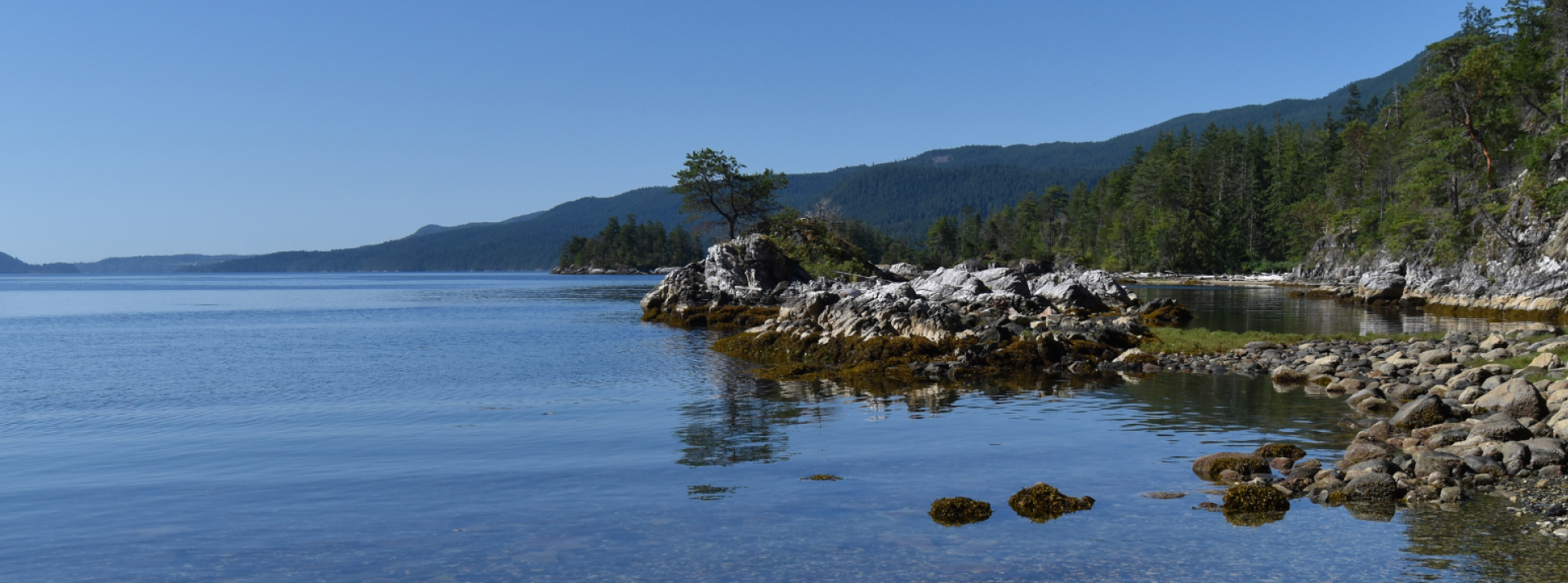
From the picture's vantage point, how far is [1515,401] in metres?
15.7

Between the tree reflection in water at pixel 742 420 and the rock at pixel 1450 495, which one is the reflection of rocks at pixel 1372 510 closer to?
the rock at pixel 1450 495

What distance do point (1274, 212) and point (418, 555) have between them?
139645 millimetres

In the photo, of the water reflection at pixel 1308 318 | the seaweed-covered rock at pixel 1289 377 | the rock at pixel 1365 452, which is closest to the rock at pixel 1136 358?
the seaweed-covered rock at pixel 1289 377

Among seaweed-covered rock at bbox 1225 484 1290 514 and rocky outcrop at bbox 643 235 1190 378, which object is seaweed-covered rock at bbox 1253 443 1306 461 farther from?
rocky outcrop at bbox 643 235 1190 378

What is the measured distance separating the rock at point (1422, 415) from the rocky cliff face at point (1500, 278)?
34.9m

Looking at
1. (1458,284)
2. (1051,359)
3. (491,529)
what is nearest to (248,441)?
(491,529)

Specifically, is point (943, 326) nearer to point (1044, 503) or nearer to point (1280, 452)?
point (1280, 452)

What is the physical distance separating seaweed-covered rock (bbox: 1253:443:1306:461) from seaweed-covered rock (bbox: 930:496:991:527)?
17.6 feet

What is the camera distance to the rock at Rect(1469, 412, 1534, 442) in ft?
44.7

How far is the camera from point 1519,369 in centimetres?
2000

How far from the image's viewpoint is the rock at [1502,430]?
13625 mm

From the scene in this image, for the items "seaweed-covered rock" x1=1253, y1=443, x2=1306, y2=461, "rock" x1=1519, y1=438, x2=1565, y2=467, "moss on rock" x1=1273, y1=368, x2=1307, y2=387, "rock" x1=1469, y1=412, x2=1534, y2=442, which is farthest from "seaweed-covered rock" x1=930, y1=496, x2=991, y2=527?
"moss on rock" x1=1273, y1=368, x2=1307, y2=387

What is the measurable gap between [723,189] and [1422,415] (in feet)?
212

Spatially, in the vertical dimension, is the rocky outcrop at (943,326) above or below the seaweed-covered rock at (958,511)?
above
